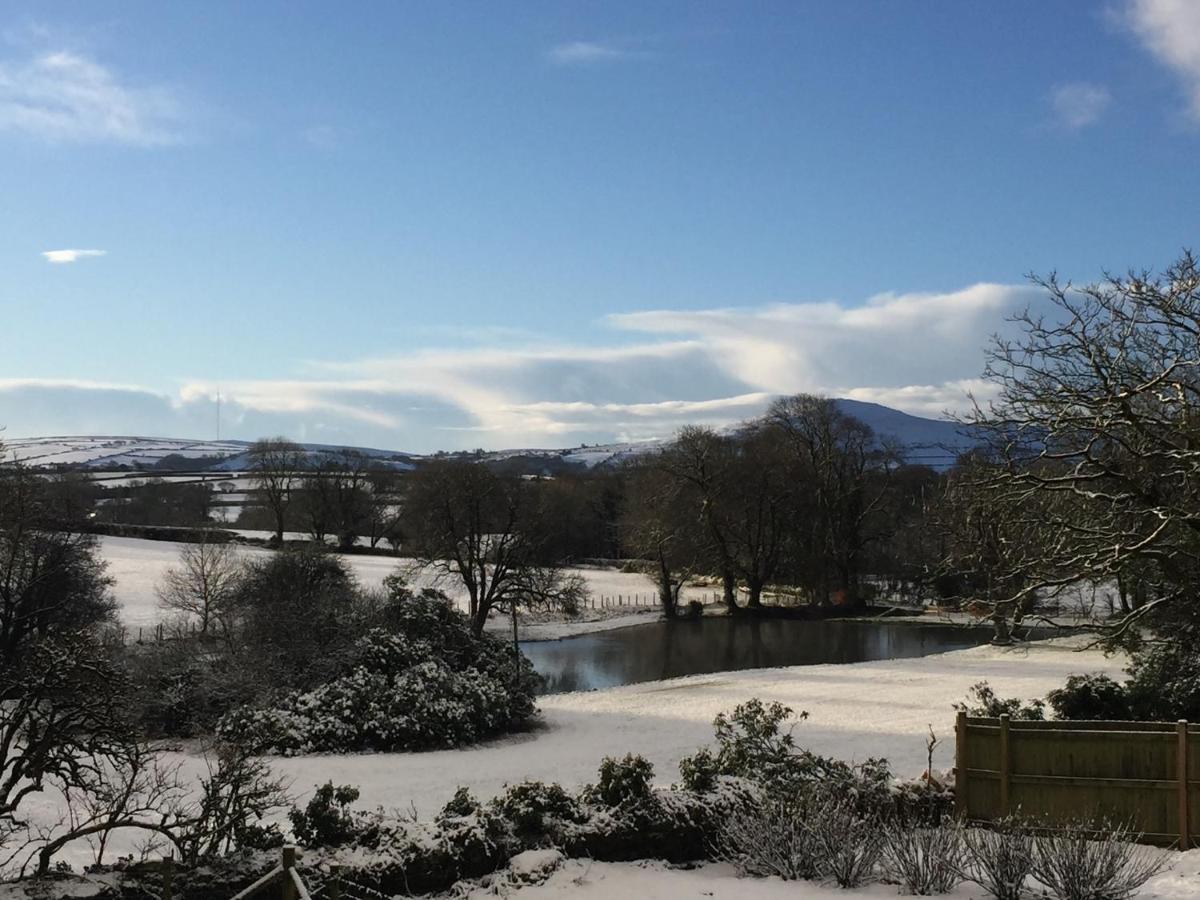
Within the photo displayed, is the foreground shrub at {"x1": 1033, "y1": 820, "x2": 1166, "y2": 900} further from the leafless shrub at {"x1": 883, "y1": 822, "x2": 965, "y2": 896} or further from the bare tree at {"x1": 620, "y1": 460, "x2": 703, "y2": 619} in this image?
the bare tree at {"x1": 620, "y1": 460, "x2": 703, "y2": 619}

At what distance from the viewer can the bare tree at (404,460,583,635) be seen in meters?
38.3

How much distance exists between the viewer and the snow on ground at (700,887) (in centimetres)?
872

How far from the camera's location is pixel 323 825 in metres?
9.27

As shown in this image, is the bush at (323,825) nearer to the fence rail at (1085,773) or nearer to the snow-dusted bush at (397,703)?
the fence rail at (1085,773)

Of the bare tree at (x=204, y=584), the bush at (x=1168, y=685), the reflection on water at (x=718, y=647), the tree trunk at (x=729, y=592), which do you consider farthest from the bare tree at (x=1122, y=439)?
the tree trunk at (x=729, y=592)

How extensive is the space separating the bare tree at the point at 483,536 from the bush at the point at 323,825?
27.8 meters

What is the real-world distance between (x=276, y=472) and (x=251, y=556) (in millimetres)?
Answer: 26269

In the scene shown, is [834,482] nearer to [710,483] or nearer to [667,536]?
[710,483]

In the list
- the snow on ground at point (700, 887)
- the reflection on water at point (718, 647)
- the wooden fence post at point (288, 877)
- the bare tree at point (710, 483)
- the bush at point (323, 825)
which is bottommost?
the reflection on water at point (718, 647)

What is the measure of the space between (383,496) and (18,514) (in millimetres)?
47516

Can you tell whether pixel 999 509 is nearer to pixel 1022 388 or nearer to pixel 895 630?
pixel 1022 388

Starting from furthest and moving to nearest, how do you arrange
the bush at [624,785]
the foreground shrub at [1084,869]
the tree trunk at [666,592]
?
1. the tree trunk at [666,592]
2. the bush at [624,785]
3. the foreground shrub at [1084,869]

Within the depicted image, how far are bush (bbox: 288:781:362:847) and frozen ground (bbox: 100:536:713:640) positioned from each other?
3546 centimetres

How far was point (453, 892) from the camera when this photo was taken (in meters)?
9.12
